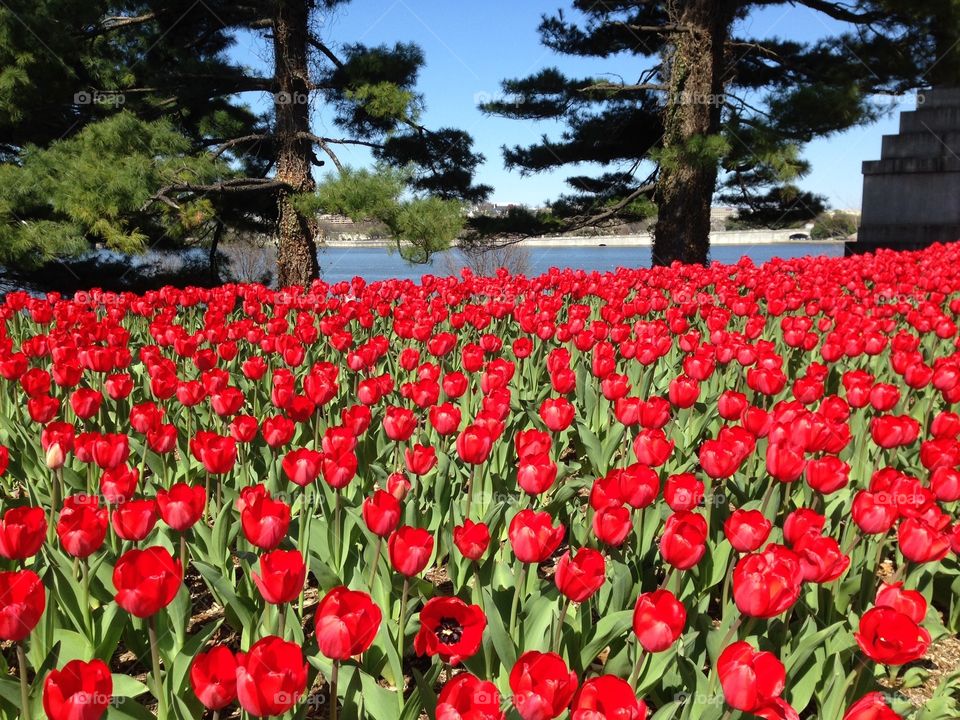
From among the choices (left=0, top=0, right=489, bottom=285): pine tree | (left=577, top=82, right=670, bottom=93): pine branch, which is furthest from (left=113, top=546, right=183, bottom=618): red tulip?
(left=577, top=82, right=670, bottom=93): pine branch

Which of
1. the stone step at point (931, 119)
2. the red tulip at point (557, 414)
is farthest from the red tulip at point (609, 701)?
the stone step at point (931, 119)

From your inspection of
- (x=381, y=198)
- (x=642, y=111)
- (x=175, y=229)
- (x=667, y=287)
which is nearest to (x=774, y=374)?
(x=667, y=287)

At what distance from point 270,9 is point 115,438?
34.8 ft

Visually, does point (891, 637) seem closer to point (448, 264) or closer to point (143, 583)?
point (143, 583)

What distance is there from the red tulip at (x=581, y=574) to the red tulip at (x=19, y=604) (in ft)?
3.40

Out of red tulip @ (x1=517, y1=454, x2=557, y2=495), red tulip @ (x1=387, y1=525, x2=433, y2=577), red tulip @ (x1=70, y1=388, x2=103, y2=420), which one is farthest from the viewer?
red tulip @ (x1=70, y1=388, x2=103, y2=420)

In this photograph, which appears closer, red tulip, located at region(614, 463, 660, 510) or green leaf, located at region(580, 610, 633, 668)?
green leaf, located at region(580, 610, 633, 668)

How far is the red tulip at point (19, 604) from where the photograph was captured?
1465mm

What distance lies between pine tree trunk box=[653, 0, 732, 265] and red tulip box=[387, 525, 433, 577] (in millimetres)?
10844

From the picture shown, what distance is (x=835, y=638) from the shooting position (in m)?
1.87

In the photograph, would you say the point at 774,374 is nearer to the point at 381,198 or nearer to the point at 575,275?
the point at 575,275

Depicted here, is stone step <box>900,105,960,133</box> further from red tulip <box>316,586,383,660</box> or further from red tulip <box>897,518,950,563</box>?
red tulip <box>316,586,383,660</box>

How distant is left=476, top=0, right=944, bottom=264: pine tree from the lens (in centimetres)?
1081

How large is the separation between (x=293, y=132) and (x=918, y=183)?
12.3 m
